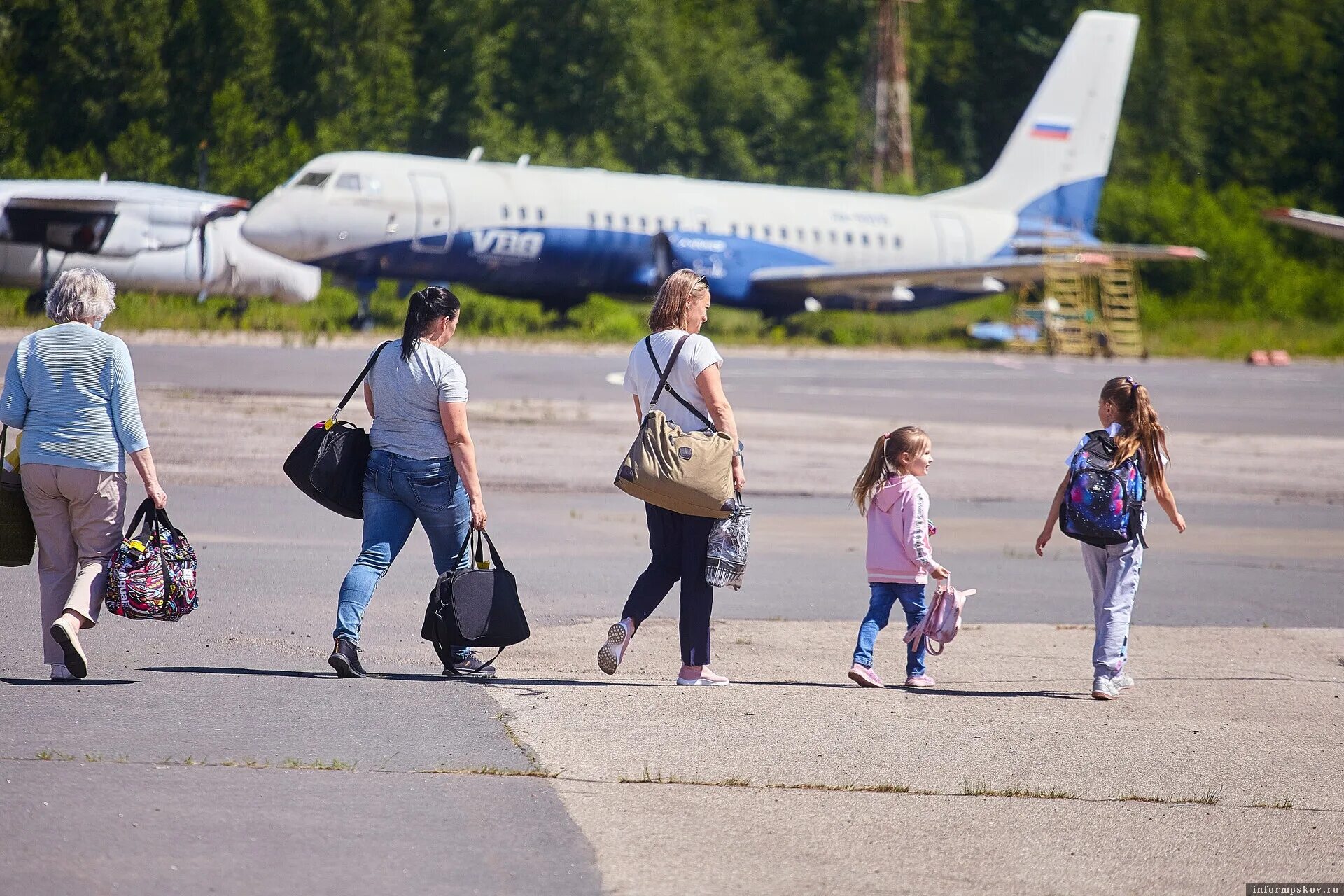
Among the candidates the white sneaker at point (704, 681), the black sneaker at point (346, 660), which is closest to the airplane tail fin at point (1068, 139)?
the white sneaker at point (704, 681)

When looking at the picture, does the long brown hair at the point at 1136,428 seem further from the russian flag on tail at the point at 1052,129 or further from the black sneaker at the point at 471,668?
the russian flag on tail at the point at 1052,129

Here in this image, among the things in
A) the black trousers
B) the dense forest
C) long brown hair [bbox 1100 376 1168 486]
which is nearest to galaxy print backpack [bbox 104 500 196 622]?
the black trousers

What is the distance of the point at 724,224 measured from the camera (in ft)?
124

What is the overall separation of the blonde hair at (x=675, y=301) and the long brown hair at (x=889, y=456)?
1.08 meters

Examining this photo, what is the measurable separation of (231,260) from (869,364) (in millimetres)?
13476

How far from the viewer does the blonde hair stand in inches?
283

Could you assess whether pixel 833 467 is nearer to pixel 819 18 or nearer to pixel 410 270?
pixel 410 270

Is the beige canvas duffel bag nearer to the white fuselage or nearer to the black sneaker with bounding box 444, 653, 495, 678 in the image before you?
the black sneaker with bounding box 444, 653, 495, 678

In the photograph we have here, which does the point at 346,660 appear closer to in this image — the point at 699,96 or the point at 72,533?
the point at 72,533

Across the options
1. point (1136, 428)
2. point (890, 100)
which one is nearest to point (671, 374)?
point (1136, 428)

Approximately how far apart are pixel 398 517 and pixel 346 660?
66 cm

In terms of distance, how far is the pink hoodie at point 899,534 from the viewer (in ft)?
24.5

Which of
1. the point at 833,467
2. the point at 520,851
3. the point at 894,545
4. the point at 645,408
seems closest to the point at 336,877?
the point at 520,851

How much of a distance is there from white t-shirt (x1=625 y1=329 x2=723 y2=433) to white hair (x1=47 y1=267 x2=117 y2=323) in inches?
81.6
